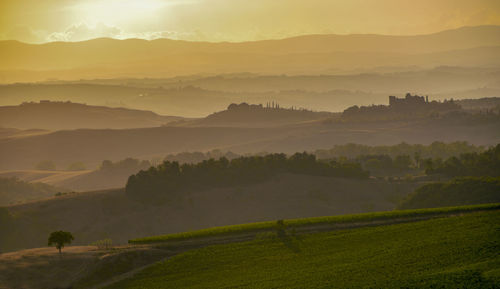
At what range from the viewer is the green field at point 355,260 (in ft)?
193

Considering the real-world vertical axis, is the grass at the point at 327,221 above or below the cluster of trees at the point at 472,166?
below

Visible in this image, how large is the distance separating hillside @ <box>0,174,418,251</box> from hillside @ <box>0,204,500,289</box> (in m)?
56.7

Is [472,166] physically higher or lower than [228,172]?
lower

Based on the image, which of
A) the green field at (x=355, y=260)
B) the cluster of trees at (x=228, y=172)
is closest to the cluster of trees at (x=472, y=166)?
the cluster of trees at (x=228, y=172)

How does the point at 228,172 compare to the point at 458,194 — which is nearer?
the point at 458,194

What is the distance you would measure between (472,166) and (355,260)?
108789 mm

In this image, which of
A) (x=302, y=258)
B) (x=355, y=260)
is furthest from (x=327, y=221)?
(x=355, y=260)

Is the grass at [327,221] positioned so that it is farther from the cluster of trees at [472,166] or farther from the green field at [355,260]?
the cluster of trees at [472,166]

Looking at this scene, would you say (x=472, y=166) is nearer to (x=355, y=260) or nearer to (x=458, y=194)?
(x=458, y=194)

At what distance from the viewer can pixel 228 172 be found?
563ft

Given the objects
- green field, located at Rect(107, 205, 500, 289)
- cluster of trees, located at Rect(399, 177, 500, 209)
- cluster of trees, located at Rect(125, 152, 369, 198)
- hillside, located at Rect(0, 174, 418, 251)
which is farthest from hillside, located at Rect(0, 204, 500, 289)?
cluster of trees, located at Rect(125, 152, 369, 198)

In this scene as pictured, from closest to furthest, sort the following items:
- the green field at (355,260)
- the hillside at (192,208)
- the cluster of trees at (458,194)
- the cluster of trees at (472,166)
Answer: the green field at (355,260)
the cluster of trees at (458,194)
the hillside at (192,208)
the cluster of trees at (472,166)

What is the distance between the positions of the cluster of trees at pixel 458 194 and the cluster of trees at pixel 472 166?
98.9ft

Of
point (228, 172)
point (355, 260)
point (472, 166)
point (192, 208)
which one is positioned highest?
point (228, 172)
